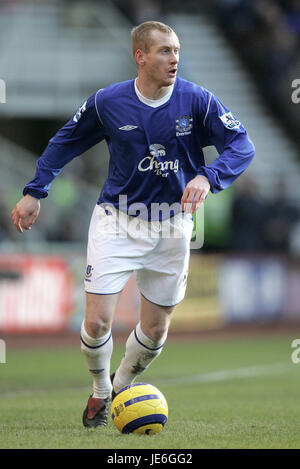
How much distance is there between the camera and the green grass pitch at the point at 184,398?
568 cm

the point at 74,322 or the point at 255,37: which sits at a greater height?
the point at 255,37

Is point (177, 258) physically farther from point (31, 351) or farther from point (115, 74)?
point (115, 74)

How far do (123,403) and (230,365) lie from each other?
6.29 m

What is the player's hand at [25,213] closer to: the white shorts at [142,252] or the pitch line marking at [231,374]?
the white shorts at [142,252]

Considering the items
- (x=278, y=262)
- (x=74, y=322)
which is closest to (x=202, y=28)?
(x=278, y=262)

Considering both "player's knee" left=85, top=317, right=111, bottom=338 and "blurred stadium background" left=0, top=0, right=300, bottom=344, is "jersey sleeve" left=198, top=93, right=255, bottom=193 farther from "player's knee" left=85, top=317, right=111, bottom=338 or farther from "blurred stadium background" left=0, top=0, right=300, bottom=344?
"blurred stadium background" left=0, top=0, right=300, bottom=344

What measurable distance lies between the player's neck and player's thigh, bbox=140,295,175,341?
1.51 metres

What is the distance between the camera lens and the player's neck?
640 cm

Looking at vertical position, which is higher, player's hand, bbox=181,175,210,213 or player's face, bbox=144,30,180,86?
player's face, bbox=144,30,180,86

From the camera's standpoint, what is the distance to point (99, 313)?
6.25m

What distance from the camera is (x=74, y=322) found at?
1480 cm

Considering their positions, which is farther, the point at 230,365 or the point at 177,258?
the point at 230,365
